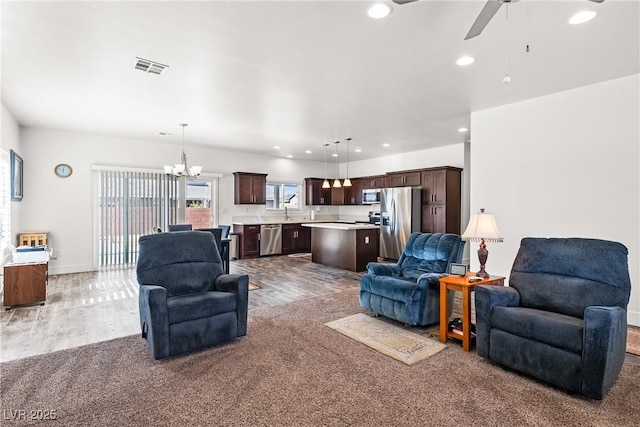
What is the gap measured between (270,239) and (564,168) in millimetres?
6309

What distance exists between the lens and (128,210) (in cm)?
684

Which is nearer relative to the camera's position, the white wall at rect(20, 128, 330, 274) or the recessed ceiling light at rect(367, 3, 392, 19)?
the recessed ceiling light at rect(367, 3, 392, 19)

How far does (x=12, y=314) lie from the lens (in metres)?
3.81

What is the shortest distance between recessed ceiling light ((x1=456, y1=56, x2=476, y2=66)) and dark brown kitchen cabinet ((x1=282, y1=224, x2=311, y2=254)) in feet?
20.5

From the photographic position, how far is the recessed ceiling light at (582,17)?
7.83 feet

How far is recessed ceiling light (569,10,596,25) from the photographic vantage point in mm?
2387

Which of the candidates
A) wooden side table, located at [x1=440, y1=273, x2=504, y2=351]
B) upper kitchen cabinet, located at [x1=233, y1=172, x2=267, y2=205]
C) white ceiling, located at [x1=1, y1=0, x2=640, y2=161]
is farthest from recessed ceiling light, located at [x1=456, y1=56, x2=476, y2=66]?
upper kitchen cabinet, located at [x1=233, y1=172, x2=267, y2=205]

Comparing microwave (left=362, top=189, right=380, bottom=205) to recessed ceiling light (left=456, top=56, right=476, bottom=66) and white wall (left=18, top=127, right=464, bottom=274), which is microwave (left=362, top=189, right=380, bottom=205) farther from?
recessed ceiling light (left=456, top=56, right=476, bottom=66)

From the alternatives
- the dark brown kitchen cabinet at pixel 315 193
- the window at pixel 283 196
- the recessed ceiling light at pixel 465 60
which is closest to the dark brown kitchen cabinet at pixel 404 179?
the dark brown kitchen cabinet at pixel 315 193

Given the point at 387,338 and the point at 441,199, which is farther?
the point at 441,199

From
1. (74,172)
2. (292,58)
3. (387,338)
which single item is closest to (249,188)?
(74,172)

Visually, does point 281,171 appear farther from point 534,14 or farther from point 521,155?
point 534,14

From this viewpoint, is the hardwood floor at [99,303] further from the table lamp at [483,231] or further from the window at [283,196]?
the window at [283,196]

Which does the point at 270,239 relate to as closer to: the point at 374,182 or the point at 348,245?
the point at 348,245
